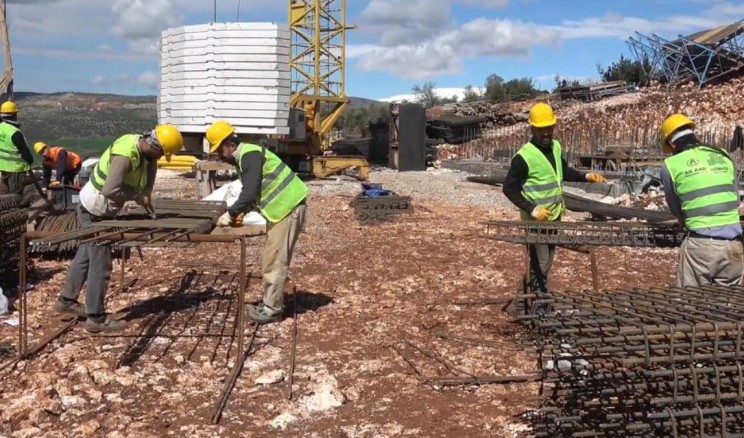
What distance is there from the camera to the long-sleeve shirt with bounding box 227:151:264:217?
5.57 m

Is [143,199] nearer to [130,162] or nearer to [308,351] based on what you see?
[130,162]

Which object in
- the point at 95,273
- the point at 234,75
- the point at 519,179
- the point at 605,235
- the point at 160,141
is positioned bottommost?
the point at 95,273

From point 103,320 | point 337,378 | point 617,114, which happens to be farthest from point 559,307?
point 617,114

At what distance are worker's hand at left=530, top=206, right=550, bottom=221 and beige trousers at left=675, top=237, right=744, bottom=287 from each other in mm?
1042

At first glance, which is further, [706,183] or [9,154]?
[9,154]

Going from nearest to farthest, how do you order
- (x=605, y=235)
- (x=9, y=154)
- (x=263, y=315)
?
(x=605, y=235)
(x=263, y=315)
(x=9, y=154)

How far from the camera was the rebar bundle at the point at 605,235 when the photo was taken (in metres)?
4.88

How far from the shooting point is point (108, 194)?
5379mm

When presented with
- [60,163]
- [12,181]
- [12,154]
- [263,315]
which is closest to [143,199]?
[263,315]

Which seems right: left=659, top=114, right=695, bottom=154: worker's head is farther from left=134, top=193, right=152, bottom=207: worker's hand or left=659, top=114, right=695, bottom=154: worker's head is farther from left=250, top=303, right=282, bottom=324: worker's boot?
left=134, top=193, right=152, bottom=207: worker's hand

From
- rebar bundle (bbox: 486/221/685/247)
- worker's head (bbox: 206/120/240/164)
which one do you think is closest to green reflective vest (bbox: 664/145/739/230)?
rebar bundle (bbox: 486/221/685/247)

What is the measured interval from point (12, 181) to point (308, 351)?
221 inches

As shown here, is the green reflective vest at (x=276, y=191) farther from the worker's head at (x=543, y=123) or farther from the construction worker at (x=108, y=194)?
the worker's head at (x=543, y=123)

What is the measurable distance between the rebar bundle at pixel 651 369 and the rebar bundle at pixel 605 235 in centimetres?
138
